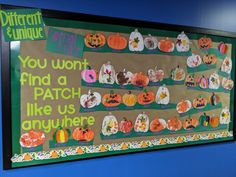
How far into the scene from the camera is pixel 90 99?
1562 mm

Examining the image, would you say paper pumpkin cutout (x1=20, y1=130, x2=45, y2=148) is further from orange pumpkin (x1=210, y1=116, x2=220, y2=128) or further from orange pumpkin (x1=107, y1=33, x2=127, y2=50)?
orange pumpkin (x1=210, y1=116, x2=220, y2=128)

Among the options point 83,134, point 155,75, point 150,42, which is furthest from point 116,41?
point 83,134

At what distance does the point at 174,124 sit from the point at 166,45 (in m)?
0.54

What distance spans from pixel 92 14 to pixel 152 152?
37.5 inches

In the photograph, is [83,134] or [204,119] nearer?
[83,134]

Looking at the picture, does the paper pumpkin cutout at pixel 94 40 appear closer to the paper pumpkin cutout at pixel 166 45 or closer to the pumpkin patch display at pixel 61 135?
the paper pumpkin cutout at pixel 166 45

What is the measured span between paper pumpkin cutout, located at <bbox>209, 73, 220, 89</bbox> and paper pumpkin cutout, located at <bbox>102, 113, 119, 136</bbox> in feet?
2.63

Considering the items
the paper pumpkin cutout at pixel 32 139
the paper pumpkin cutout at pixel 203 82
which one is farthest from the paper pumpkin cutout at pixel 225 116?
the paper pumpkin cutout at pixel 32 139

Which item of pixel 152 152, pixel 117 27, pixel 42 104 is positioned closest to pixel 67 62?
pixel 42 104

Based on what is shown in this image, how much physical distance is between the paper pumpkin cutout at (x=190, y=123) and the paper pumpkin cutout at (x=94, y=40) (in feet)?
2.64

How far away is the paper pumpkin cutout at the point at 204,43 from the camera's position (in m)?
1.91

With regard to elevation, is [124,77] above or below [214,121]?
above

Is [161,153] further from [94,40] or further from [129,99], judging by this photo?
[94,40]

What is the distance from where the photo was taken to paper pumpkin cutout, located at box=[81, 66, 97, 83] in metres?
1.54
